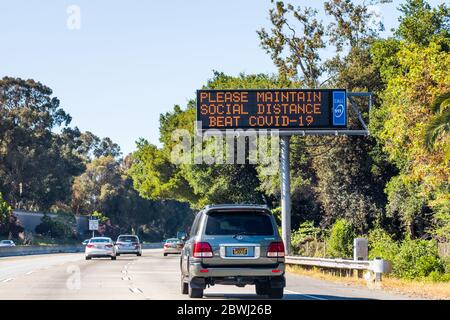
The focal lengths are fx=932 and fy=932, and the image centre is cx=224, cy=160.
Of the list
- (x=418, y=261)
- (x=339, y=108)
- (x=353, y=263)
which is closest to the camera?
(x=353, y=263)

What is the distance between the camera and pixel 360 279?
32.5 meters

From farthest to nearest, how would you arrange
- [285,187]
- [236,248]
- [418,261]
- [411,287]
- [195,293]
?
1. [285,187]
2. [418,261]
3. [411,287]
4. [195,293]
5. [236,248]

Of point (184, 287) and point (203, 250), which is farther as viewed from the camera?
point (184, 287)

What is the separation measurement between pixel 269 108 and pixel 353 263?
12287mm

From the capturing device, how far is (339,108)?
4422 cm

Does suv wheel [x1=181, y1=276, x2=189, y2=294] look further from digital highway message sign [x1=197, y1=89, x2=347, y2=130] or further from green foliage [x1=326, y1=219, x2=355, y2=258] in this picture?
green foliage [x1=326, y1=219, x2=355, y2=258]

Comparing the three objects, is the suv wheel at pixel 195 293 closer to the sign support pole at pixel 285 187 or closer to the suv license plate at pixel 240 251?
the suv license plate at pixel 240 251

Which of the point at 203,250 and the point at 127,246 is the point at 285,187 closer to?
the point at 127,246

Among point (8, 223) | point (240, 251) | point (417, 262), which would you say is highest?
point (240, 251)

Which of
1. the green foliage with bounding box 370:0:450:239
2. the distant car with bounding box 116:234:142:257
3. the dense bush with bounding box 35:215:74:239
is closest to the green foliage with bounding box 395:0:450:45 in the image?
the green foliage with bounding box 370:0:450:239

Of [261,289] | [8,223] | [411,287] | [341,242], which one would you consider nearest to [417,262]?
[341,242]

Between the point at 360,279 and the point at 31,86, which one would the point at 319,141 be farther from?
the point at 31,86
